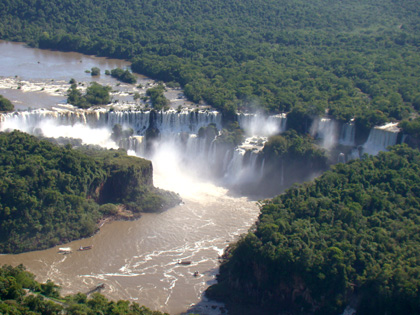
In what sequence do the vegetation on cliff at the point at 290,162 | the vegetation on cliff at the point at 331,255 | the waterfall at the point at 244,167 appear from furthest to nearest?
the waterfall at the point at 244,167 < the vegetation on cliff at the point at 290,162 < the vegetation on cliff at the point at 331,255

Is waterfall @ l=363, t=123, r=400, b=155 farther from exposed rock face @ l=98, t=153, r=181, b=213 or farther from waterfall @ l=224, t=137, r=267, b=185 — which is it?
exposed rock face @ l=98, t=153, r=181, b=213

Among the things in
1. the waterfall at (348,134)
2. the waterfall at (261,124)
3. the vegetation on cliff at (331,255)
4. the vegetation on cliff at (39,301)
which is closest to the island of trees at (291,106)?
the vegetation on cliff at (331,255)

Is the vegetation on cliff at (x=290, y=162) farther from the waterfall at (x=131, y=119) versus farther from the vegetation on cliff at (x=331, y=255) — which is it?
the vegetation on cliff at (x=331, y=255)

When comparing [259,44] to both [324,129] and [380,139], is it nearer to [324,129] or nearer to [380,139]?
[324,129]

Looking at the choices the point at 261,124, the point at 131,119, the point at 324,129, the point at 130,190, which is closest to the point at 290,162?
the point at 324,129

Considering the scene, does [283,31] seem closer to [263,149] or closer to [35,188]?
[263,149]

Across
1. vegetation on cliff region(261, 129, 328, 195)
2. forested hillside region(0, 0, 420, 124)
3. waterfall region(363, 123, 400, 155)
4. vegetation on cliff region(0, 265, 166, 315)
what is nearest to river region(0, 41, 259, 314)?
vegetation on cliff region(261, 129, 328, 195)
